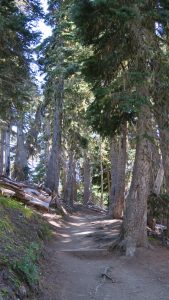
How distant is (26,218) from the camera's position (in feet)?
39.0

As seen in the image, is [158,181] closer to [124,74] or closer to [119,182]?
[119,182]

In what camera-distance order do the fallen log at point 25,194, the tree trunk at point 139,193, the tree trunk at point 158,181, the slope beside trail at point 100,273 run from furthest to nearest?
the tree trunk at point 158,181
the fallen log at point 25,194
the tree trunk at point 139,193
the slope beside trail at point 100,273

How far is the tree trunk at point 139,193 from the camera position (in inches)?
465

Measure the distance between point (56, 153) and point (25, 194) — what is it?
6.43 meters

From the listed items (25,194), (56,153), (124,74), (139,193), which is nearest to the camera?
(124,74)

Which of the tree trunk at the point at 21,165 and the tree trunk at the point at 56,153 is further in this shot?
the tree trunk at the point at 21,165

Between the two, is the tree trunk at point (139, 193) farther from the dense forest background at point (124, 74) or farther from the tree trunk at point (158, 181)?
the tree trunk at point (158, 181)

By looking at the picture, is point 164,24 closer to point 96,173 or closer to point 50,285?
point 50,285

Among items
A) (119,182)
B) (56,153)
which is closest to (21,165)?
(56,153)

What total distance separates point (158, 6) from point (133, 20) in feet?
4.99

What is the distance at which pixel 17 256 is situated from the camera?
7.07 metres

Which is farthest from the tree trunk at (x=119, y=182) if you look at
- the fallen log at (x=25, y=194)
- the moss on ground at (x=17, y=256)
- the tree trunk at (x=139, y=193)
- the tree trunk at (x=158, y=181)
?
the moss on ground at (x=17, y=256)

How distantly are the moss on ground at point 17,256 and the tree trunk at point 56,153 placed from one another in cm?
1019

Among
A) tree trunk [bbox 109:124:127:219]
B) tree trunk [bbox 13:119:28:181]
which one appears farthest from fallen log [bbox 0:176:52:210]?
tree trunk [bbox 13:119:28:181]
